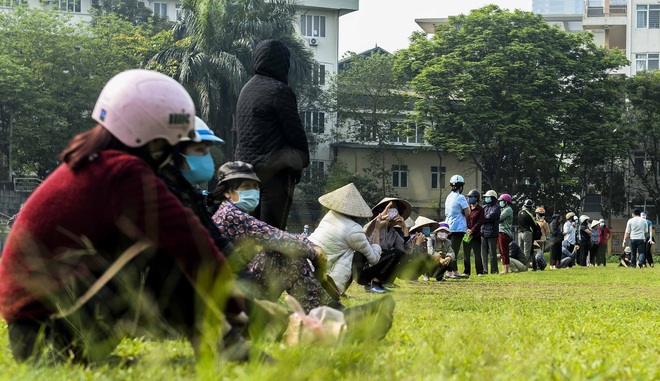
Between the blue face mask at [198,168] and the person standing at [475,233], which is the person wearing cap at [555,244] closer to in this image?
the person standing at [475,233]

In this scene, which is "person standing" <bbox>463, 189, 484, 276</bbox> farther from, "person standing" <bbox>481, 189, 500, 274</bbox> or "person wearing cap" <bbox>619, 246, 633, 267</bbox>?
"person wearing cap" <bbox>619, 246, 633, 267</bbox>

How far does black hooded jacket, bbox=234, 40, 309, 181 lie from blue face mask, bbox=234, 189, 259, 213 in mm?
953

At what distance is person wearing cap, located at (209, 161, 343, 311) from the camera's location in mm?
7230

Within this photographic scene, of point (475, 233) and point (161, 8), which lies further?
point (161, 8)

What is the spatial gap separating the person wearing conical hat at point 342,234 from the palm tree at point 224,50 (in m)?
40.2

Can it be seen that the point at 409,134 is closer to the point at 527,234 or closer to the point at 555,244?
the point at 555,244

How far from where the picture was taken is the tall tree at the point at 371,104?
65.7 metres

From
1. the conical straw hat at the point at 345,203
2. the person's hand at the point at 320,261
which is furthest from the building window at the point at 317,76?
the person's hand at the point at 320,261

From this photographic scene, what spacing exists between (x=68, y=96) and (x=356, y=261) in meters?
44.1

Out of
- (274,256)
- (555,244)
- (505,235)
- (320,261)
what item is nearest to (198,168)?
(320,261)

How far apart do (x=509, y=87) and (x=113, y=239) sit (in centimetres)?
5363

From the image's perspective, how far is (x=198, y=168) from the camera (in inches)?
227

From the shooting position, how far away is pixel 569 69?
57406mm

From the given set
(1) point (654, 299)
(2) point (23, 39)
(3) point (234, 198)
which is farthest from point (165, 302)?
(2) point (23, 39)
